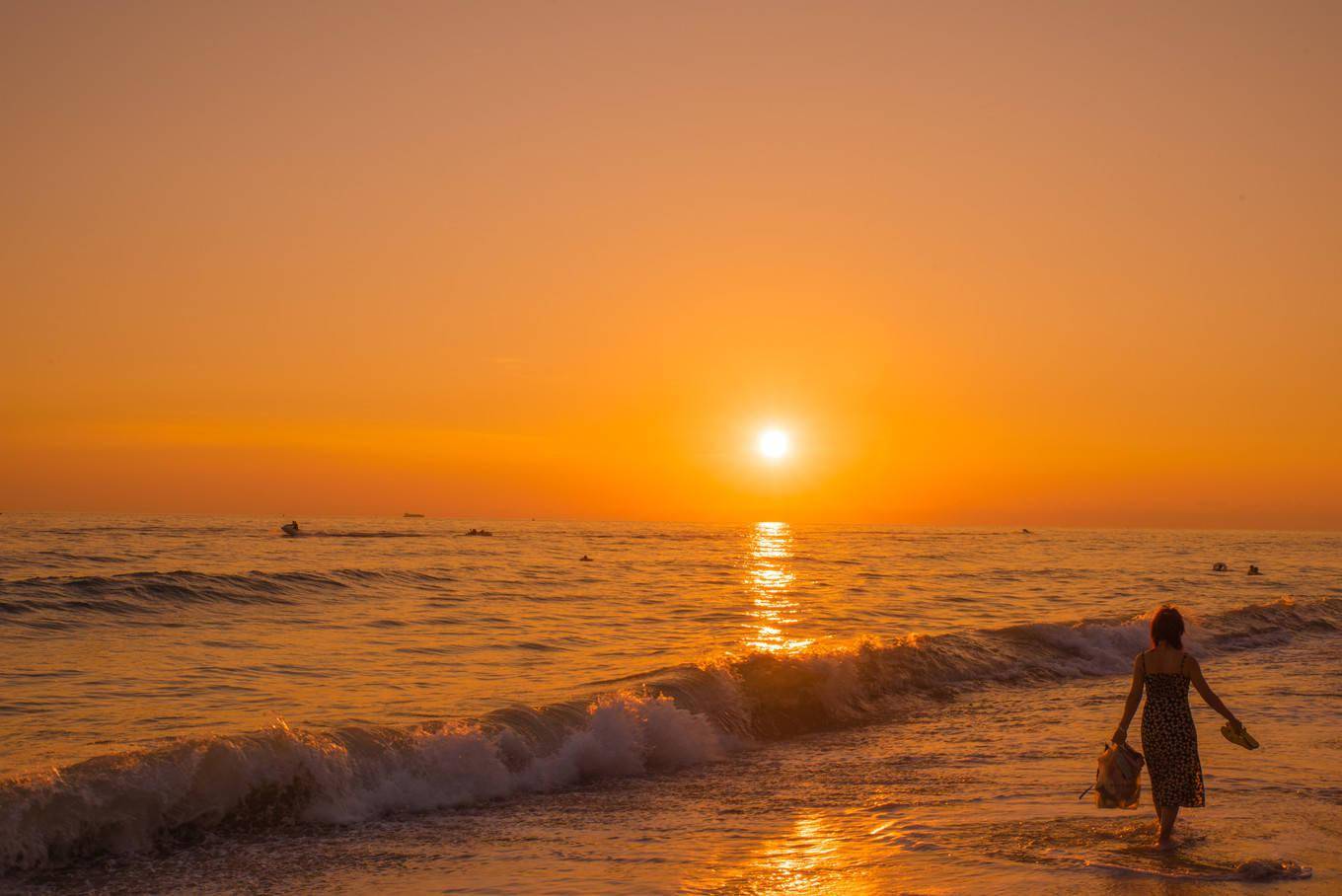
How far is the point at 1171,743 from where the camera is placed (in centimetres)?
861

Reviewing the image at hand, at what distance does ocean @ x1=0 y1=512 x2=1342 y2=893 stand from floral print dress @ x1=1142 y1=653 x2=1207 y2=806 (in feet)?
1.45

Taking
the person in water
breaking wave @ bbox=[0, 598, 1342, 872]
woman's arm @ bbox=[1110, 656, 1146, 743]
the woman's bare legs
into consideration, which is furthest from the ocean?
woman's arm @ bbox=[1110, 656, 1146, 743]

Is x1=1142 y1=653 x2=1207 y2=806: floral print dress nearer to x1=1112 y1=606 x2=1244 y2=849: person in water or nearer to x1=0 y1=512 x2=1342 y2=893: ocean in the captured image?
x1=1112 y1=606 x2=1244 y2=849: person in water

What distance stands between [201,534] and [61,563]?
1297 inches

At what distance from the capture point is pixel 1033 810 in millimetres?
9938

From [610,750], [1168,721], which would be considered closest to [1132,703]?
[1168,721]

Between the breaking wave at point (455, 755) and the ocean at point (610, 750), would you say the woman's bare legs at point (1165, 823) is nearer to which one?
the ocean at point (610, 750)

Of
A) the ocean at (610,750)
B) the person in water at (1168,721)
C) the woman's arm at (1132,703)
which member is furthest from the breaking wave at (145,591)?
the person in water at (1168,721)

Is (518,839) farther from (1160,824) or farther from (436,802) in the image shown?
(1160,824)

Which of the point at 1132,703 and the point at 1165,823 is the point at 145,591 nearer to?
the point at 1132,703

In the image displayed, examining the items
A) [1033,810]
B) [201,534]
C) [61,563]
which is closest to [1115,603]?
[1033,810]

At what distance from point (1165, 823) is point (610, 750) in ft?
21.7

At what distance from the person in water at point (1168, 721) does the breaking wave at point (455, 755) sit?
6.40 m

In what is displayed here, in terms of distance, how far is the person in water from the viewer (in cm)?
853
